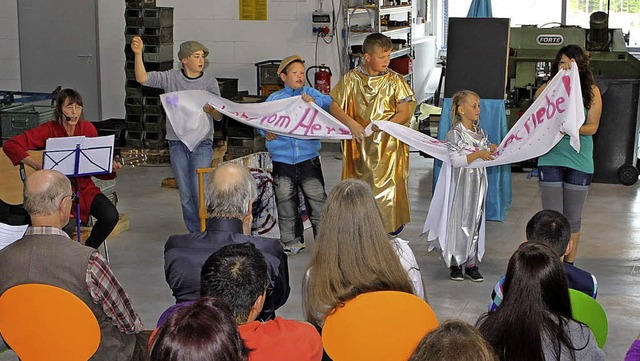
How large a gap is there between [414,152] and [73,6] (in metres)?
4.64

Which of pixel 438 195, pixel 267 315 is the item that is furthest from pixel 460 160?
pixel 267 315

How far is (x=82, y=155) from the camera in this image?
5738 millimetres

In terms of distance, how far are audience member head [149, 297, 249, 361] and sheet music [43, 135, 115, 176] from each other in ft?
12.3

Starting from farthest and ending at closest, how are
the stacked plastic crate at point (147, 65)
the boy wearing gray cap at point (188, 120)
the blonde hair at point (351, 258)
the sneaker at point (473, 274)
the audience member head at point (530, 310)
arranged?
1. the stacked plastic crate at point (147, 65)
2. the boy wearing gray cap at point (188, 120)
3. the sneaker at point (473, 274)
4. the blonde hair at point (351, 258)
5. the audience member head at point (530, 310)

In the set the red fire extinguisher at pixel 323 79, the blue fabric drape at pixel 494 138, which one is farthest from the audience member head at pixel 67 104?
the red fire extinguisher at pixel 323 79

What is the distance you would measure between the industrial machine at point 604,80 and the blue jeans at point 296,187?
3659 millimetres

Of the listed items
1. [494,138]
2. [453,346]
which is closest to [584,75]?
[494,138]

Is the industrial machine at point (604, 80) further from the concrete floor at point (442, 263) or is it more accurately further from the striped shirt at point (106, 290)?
the striped shirt at point (106, 290)

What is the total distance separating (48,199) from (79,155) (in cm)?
203

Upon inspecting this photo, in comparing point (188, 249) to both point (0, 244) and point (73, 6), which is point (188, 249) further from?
point (73, 6)

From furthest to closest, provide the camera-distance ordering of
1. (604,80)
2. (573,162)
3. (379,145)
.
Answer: (604,80)
(379,145)
(573,162)

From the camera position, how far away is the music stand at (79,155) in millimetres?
5668

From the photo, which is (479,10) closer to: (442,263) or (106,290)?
(442,263)

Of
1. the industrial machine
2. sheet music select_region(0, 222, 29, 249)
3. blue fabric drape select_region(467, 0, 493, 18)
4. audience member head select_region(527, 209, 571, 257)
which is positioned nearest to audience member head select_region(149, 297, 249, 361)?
audience member head select_region(527, 209, 571, 257)
